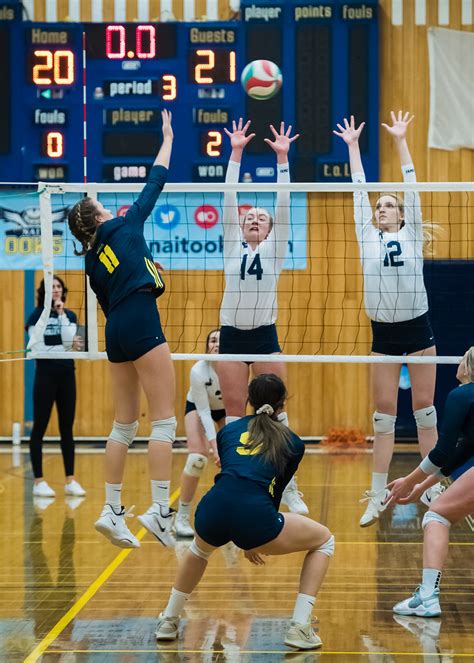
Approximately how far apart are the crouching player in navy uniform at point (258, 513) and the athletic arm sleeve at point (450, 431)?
28.7 inches

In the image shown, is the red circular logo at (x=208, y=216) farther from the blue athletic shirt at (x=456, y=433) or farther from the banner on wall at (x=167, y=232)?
the blue athletic shirt at (x=456, y=433)

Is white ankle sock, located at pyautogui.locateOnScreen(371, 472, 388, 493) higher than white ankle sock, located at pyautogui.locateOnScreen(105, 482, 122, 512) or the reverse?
the reverse

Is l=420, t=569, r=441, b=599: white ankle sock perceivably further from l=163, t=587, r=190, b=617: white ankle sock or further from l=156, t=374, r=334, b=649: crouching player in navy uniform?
l=163, t=587, r=190, b=617: white ankle sock

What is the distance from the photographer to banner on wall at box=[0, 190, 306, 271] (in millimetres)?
13305

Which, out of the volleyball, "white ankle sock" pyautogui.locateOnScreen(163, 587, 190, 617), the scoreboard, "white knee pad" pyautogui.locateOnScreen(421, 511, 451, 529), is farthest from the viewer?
the scoreboard

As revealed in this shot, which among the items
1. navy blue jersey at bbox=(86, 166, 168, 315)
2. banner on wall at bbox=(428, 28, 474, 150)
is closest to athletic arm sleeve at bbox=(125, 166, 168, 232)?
navy blue jersey at bbox=(86, 166, 168, 315)

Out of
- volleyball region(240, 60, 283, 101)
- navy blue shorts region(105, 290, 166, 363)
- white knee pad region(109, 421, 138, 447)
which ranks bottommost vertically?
white knee pad region(109, 421, 138, 447)

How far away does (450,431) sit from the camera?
5801 millimetres

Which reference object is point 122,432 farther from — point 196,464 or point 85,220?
point 196,464

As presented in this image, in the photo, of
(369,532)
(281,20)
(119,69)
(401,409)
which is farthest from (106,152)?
(369,532)

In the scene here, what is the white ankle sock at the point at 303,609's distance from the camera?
5559 millimetres

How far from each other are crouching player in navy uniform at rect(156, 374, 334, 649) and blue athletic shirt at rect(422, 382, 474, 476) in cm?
76

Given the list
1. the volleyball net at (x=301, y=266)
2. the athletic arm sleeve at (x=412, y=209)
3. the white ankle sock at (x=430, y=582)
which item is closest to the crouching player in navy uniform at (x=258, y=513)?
the white ankle sock at (x=430, y=582)

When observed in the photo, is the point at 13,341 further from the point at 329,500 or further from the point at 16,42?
the point at 329,500
